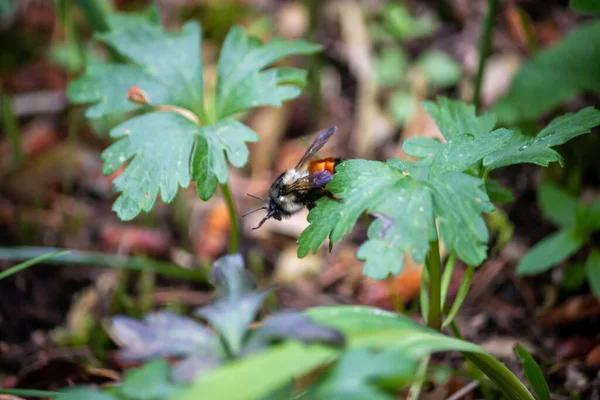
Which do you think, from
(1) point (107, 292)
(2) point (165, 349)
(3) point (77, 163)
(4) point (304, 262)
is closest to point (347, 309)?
(2) point (165, 349)

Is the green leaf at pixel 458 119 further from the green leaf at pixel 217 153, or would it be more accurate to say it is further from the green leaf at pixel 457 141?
the green leaf at pixel 217 153

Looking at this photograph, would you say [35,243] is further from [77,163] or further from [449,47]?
[449,47]

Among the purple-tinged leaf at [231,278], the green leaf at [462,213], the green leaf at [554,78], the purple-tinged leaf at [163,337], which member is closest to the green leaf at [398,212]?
the green leaf at [462,213]

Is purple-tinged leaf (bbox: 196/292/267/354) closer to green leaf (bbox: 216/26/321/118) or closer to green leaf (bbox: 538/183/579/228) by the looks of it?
green leaf (bbox: 216/26/321/118)

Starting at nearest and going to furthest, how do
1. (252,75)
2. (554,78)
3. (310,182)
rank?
(310,182), (252,75), (554,78)

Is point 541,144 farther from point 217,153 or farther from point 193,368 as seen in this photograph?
point 193,368

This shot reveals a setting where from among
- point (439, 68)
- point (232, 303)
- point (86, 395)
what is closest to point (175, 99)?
point (232, 303)
